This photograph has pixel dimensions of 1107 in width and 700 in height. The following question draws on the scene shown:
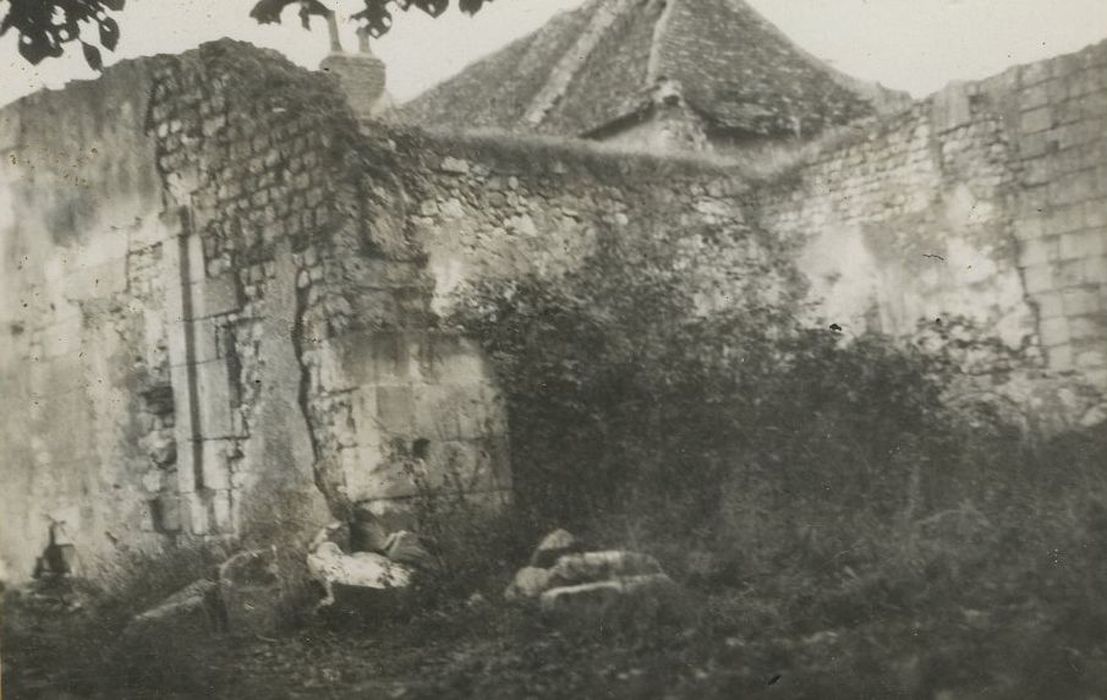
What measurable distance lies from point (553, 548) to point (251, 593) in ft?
5.52

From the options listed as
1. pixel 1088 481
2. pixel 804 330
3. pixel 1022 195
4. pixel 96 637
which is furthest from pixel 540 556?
pixel 1022 195

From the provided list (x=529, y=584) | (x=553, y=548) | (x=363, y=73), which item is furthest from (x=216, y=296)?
(x=363, y=73)

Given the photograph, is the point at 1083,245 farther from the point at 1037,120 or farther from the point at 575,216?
the point at 575,216

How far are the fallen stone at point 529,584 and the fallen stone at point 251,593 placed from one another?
1270 millimetres

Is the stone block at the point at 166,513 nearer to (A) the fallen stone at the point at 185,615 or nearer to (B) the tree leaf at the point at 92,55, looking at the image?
(A) the fallen stone at the point at 185,615

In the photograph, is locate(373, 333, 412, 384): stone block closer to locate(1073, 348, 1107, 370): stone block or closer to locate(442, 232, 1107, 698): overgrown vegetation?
locate(442, 232, 1107, 698): overgrown vegetation

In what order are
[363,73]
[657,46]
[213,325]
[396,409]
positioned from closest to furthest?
1. [396,409]
2. [213,325]
3. [363,73]
4. [657,46]

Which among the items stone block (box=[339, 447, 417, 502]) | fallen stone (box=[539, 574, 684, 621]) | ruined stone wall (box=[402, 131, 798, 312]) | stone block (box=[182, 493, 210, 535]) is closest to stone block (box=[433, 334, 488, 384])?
ruined stone wall (box=[402, 131, 798, 312])

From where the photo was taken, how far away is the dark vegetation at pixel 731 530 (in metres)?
5.00

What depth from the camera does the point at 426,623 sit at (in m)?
5.69

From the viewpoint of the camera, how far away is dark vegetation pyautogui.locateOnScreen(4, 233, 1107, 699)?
500cm

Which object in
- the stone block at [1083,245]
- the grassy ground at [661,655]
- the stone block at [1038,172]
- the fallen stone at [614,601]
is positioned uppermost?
the stone block at [1038,172]

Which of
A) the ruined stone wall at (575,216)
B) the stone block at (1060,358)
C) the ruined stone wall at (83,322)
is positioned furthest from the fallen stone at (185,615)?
the stone block at (1060,358)

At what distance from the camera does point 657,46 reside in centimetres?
1477
